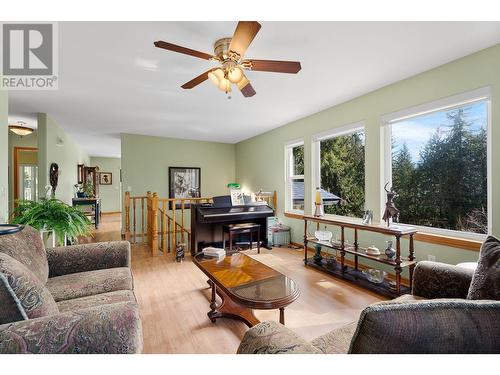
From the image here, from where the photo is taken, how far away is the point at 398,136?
2982 mm

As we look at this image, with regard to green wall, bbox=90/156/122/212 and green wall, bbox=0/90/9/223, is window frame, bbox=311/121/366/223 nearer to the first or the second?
green wall, bbox=0/90/9/223

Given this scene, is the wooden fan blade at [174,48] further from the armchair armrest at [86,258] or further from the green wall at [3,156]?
the green wall at [3,156]

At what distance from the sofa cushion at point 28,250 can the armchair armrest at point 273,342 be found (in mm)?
1525

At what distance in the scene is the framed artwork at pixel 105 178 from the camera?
9273mm

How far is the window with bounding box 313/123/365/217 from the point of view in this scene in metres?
3.47

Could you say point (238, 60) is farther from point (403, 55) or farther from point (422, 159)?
point (422, 159)

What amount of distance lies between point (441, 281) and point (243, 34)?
2.04 metres

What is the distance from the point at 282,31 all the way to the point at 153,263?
3.49 m

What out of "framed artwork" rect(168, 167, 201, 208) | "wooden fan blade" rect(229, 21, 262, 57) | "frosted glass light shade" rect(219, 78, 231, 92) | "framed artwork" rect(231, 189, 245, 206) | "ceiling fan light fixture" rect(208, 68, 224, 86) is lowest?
"framed artwork" rect(231, 189, 245, 206)

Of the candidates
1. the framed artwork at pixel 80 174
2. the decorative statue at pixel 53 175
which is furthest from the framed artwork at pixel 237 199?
the framed artwork at pixel 80 174

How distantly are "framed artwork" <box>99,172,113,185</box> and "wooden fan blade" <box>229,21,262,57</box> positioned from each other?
9.59 m

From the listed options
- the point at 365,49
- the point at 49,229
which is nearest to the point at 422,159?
the point at 365,49

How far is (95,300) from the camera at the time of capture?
1.44 m

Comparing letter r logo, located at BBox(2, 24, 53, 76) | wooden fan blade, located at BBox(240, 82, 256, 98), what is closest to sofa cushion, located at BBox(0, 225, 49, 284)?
letter r logo, located at BBox(2, 24, 53, 76)
